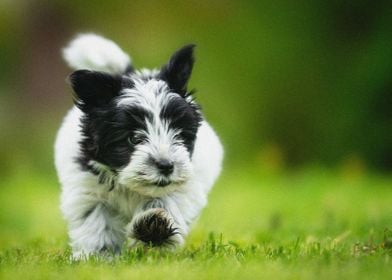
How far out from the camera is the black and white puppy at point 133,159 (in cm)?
432

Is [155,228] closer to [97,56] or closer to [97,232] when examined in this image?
[97,232]

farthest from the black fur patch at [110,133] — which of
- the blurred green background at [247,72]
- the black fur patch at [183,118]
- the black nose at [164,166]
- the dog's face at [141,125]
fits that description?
the blurred green background at [247,72]

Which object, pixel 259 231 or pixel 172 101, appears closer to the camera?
pixel 172 101

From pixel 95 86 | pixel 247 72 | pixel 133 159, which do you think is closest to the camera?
pixel 133 159

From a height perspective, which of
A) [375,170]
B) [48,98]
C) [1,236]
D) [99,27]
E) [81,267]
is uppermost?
[99,27]

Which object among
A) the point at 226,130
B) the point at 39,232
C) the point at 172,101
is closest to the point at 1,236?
the point at 39,232

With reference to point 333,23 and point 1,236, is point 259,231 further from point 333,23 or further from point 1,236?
point 333,23

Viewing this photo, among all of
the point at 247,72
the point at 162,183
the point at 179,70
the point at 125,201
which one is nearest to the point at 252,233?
the point at 125,201

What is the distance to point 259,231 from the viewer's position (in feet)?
19.3

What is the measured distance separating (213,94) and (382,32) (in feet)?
7.80

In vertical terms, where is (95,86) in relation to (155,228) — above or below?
above

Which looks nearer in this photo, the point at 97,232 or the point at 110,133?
the point at 110,133

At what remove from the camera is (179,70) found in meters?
4.74

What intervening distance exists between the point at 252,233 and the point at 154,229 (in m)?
1.46
